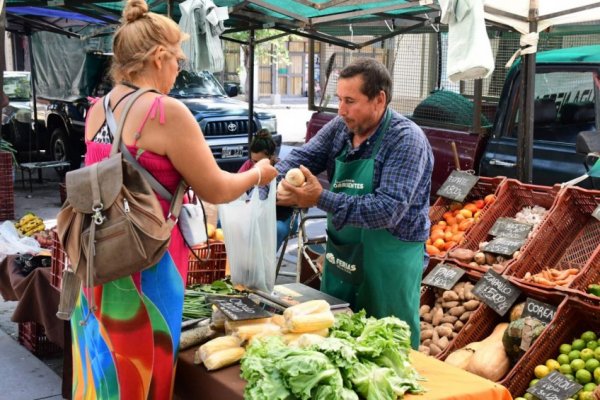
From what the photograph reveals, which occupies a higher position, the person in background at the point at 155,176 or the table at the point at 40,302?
the person in background at the point at 155,176

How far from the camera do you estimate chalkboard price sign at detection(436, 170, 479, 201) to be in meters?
5.67

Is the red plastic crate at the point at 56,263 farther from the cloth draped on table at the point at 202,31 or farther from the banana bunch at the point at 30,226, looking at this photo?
the cloth draped on table at the point at 202,31

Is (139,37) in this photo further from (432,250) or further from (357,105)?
(432,250)

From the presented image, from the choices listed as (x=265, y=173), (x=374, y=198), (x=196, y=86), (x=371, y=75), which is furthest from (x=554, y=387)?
(x=196, y=86)

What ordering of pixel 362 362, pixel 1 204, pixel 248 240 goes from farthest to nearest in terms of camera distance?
1. pixel 1 204
2. pixel 248 240
3. pixel 362 362

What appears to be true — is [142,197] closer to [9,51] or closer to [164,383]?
[164,383]

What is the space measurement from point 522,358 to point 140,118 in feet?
8.59

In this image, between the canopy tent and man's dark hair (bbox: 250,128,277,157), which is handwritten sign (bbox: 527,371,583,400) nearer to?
the canopy tent

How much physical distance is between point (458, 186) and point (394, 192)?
112 inches

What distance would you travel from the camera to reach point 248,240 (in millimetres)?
3164

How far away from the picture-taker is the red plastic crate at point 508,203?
5.27 metres

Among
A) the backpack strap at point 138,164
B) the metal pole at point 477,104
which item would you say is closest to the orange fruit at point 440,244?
the metal pole at point 477,104

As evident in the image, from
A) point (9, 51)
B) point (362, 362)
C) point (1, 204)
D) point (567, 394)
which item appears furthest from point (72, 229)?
point (9, 51)

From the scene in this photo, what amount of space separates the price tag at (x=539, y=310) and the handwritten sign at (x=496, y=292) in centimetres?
12
